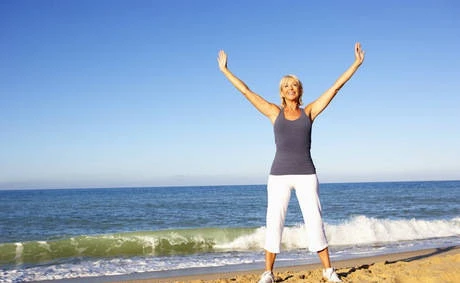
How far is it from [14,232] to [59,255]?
25.3 feet

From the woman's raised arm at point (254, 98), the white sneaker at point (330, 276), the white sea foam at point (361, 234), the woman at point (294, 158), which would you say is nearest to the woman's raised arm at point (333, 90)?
the woman at point (294, 158)

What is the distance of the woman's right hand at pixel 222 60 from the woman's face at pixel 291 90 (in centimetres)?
66

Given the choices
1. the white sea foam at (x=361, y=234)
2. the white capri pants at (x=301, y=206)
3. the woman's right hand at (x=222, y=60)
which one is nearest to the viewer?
the white capri pants at (x=301, y=206)

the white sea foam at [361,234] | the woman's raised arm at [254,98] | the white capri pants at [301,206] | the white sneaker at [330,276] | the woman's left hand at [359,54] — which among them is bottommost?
the white sea foam at [361,234]

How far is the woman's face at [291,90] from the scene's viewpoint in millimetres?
4242

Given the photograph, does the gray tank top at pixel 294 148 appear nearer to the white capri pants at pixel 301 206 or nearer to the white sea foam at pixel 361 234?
the white capri pants at pixel 301 206

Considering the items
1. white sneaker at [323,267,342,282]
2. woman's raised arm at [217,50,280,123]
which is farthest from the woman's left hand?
white sneaker at [323,267,342,282]

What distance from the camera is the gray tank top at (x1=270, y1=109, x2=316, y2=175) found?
13.5 feet

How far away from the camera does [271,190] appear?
4.20 m

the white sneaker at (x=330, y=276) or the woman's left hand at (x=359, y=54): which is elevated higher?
the woman's left hand at (x=359, y=54)

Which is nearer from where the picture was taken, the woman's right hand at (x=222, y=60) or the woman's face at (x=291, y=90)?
the woman's face at (x=291, y=90)

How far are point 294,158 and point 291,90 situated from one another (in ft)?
2.29

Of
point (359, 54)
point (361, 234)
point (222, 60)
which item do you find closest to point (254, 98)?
point (222, 60)

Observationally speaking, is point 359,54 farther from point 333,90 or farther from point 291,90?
point 291,90
